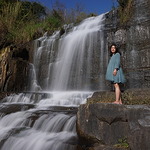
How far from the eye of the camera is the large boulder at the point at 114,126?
2.58 m

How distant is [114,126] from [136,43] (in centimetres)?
416

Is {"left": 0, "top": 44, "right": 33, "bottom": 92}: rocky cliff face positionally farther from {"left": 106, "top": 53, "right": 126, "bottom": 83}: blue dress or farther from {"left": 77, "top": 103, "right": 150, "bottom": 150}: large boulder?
{"left": 106, "top": 53, "right": 126, "bottom": 83}: blue dress

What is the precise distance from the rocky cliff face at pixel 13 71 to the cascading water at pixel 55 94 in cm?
47

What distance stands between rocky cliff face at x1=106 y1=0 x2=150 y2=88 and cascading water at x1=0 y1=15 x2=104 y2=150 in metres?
1.16

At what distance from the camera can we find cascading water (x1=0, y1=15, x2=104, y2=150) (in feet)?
12.8

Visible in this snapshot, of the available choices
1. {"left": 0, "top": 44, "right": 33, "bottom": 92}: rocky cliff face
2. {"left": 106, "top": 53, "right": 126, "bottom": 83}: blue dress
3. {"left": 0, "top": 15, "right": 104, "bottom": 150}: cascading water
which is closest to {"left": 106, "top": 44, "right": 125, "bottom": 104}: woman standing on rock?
{"left": 106, "top": 53, "right": 126, "bottom": 83}: blue dress

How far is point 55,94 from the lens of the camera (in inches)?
277

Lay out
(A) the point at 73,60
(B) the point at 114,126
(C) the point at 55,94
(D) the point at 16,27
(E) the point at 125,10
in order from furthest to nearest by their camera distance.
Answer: (D) the point at 16,27, (A) the point at 73,60, (E) the point at 125,10, (C) the point at 55,94, (B) the point at 114,126

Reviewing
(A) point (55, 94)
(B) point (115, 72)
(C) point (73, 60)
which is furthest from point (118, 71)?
(C) point (73, 60)

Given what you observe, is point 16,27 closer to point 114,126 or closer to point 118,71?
point 118,71

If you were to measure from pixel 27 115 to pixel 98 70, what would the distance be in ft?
12.5

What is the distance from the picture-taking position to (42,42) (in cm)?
1036

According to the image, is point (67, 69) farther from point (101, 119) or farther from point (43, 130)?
point (101, 119)

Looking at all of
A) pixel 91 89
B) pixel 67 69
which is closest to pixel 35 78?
pixel 67 69
